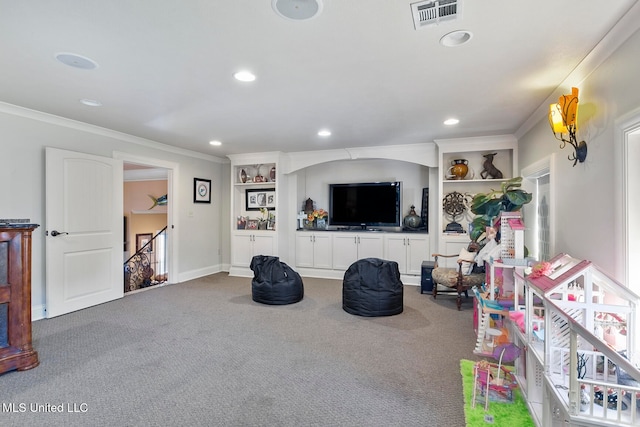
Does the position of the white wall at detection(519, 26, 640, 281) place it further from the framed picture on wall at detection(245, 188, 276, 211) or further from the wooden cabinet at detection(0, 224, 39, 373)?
the framed picture on wall at detection(245, 188, 276, 211)

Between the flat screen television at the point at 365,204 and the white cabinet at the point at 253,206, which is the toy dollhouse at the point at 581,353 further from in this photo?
the white cabinet at the point at 253,206

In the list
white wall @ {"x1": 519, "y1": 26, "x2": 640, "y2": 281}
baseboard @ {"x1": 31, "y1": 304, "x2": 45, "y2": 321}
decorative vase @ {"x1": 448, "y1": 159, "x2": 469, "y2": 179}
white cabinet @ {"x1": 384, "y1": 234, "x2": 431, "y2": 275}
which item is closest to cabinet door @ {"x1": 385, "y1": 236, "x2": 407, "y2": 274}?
white cabinet @ {"x1": 384, "y1": 234, "x2": 431, "y2": 275}

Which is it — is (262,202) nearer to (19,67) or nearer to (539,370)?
(19,67)

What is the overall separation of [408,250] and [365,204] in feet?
3.65

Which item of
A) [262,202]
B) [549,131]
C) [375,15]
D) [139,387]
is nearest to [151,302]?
[139,387]

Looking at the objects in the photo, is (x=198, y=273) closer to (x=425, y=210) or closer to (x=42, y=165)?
(x=42, y=165)

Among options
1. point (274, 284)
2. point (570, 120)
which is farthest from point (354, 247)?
point (570, 120)

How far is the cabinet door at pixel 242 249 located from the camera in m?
6.06

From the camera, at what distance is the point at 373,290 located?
12.5 ft

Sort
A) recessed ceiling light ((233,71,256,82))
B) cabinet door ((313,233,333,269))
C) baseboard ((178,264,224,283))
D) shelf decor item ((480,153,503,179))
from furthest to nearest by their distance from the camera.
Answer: cabinet door ((313,233,333,269)), baseboard ((178,264,224,283)), shelf decor item ((480,153,503,179)), recessed ceiling light ((233,71,256,82))

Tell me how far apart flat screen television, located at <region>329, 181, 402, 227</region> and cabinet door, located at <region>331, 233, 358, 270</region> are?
350 millimetres

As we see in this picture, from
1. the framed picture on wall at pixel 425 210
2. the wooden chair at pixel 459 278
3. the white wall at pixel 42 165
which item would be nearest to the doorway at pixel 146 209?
the white wall at pixel 42 165

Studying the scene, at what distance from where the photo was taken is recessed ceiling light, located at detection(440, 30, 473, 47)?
196cm

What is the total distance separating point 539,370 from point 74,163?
4.89m
